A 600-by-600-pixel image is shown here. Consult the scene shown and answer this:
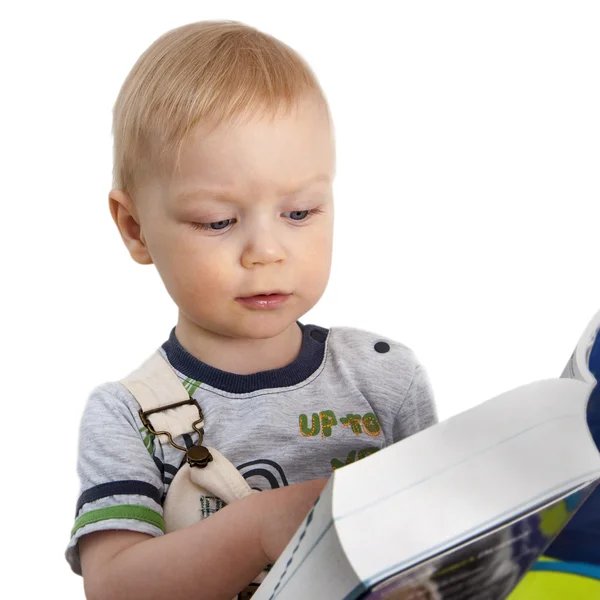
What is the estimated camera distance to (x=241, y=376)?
32.1 inches

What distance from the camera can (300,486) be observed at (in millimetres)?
526

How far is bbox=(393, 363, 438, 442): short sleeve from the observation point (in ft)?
2.88

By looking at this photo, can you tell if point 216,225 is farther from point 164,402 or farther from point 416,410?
point 416,410

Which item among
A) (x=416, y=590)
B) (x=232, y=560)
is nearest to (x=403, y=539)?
(x=416, y=590)

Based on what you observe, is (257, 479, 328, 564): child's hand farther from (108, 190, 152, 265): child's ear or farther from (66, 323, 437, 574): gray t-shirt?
(108, 190, 152, 265): child's ear

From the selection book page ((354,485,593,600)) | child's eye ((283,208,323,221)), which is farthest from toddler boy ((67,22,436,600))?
book page ((354,485,593,600))

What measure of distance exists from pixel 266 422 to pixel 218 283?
0.15 meters

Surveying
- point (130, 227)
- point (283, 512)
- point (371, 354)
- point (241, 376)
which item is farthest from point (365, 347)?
point (283, 512)

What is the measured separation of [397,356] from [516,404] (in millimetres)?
607

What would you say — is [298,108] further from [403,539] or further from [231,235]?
[403,539]

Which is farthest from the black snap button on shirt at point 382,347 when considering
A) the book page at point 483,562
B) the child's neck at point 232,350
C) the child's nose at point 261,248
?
the book page at point 483,562

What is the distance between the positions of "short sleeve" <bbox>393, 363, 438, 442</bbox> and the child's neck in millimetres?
137

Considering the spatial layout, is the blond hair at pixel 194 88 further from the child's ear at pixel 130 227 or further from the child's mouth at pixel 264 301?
the child's mouth at pixel 264 301

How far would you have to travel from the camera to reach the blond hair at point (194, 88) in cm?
72
